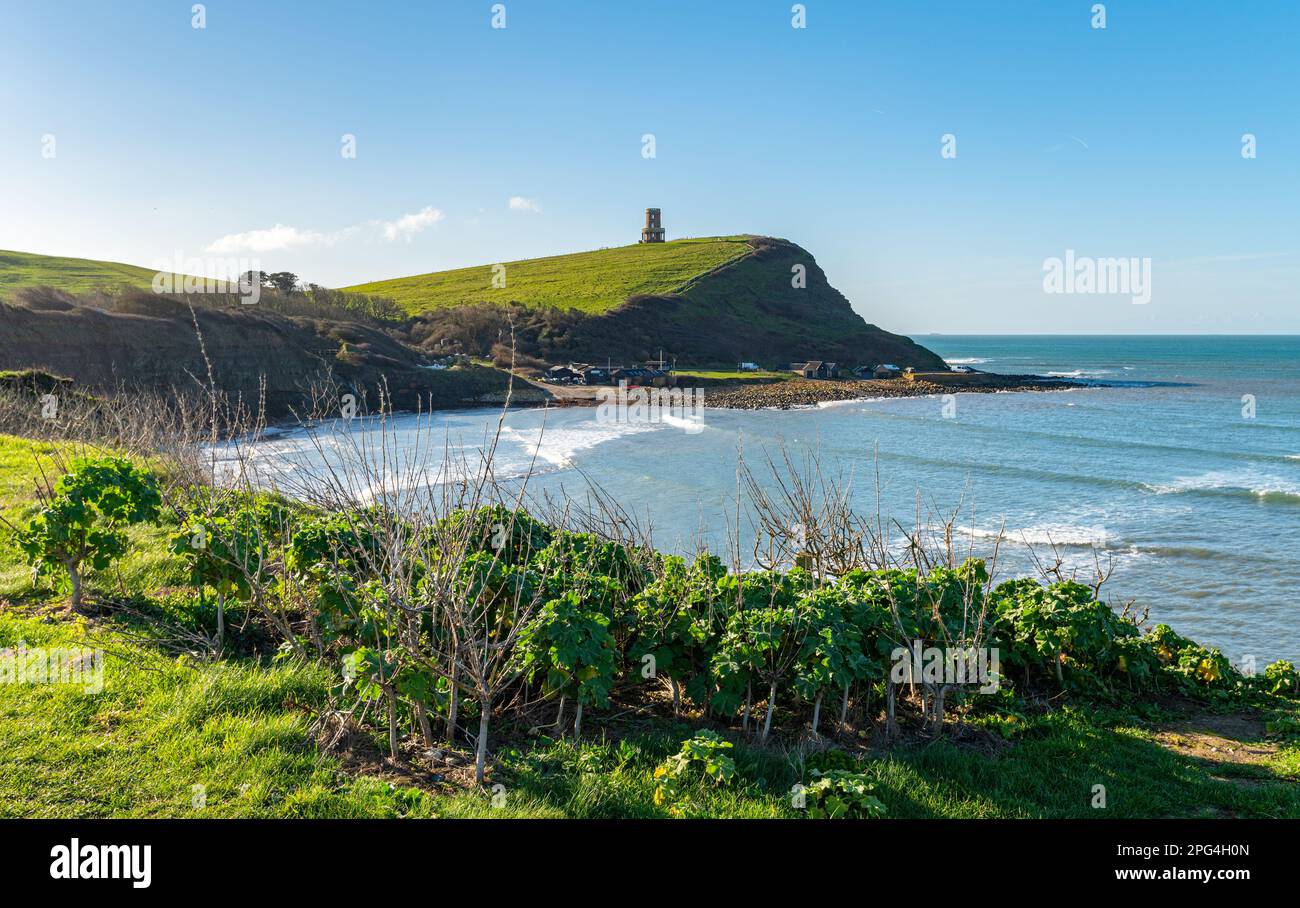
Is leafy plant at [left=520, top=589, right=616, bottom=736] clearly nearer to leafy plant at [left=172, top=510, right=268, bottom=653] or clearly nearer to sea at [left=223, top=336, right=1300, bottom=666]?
sea at [left=223, top=336, right=1300, bottom=666]

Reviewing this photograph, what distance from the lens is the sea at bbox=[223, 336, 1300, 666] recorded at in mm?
15578

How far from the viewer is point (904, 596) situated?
665cm

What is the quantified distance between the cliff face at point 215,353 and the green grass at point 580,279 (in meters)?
46.4

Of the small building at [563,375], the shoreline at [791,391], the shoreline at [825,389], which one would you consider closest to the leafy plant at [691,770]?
the shoreline at [791,391]

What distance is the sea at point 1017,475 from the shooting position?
1558 centimetres

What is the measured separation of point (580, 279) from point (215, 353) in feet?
272

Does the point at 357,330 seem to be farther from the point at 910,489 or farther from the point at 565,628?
the point at 565,628

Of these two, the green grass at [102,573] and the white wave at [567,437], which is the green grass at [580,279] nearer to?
the white wave at [567,437]

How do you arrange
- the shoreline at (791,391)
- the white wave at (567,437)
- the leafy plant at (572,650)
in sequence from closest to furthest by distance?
the leafy plant at (572,650)
the white wave at (567,437)
the shoreline at (791,391)

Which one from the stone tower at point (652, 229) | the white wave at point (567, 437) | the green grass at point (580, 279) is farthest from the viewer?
the stone tower at point (652, 229)

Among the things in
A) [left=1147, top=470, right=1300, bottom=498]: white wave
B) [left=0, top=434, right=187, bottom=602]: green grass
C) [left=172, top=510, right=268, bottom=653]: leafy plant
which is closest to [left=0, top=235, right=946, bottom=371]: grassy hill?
[left=1147, top=470, right=1300, bottom=498]: white wave

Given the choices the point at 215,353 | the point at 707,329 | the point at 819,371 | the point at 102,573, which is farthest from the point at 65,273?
the point at 102,573
